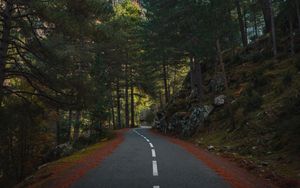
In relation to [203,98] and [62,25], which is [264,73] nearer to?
[203,98]

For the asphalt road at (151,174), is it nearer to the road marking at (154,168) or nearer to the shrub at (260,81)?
the road marking at (154,168)

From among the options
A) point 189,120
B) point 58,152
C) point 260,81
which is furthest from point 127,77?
point 260,81

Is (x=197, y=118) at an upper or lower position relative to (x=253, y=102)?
lower

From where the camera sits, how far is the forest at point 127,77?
41.4 feet

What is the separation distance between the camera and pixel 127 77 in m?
49.1

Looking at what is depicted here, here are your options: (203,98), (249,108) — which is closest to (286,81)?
(249,108)

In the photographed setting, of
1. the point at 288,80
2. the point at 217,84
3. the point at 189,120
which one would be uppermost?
the point at 217,84

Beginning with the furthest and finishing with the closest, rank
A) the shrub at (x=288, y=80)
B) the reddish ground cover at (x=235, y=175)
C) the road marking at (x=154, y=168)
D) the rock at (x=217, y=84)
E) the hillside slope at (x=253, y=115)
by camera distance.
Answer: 1. the rock at (x=217, y=84)
2. the shrub at (x=288, y=80)
3. the hillside slope at (x=253, y=115)
4. the road marking at (x=154, y=168)
5. the reddish ground cover at (x=235, y=175)

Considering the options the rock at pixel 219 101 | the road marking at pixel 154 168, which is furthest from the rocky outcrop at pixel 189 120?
the road marking at pixel 154 168

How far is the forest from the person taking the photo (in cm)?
1262

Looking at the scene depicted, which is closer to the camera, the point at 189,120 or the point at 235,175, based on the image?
the point at 235,175

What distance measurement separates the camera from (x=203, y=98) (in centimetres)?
3180

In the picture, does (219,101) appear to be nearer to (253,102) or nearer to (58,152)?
(253,102)

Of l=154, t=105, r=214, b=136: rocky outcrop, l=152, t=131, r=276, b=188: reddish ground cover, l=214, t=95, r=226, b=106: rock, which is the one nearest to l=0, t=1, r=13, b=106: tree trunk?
l=152, t=131, r=276, b=188: reddish ground cover
